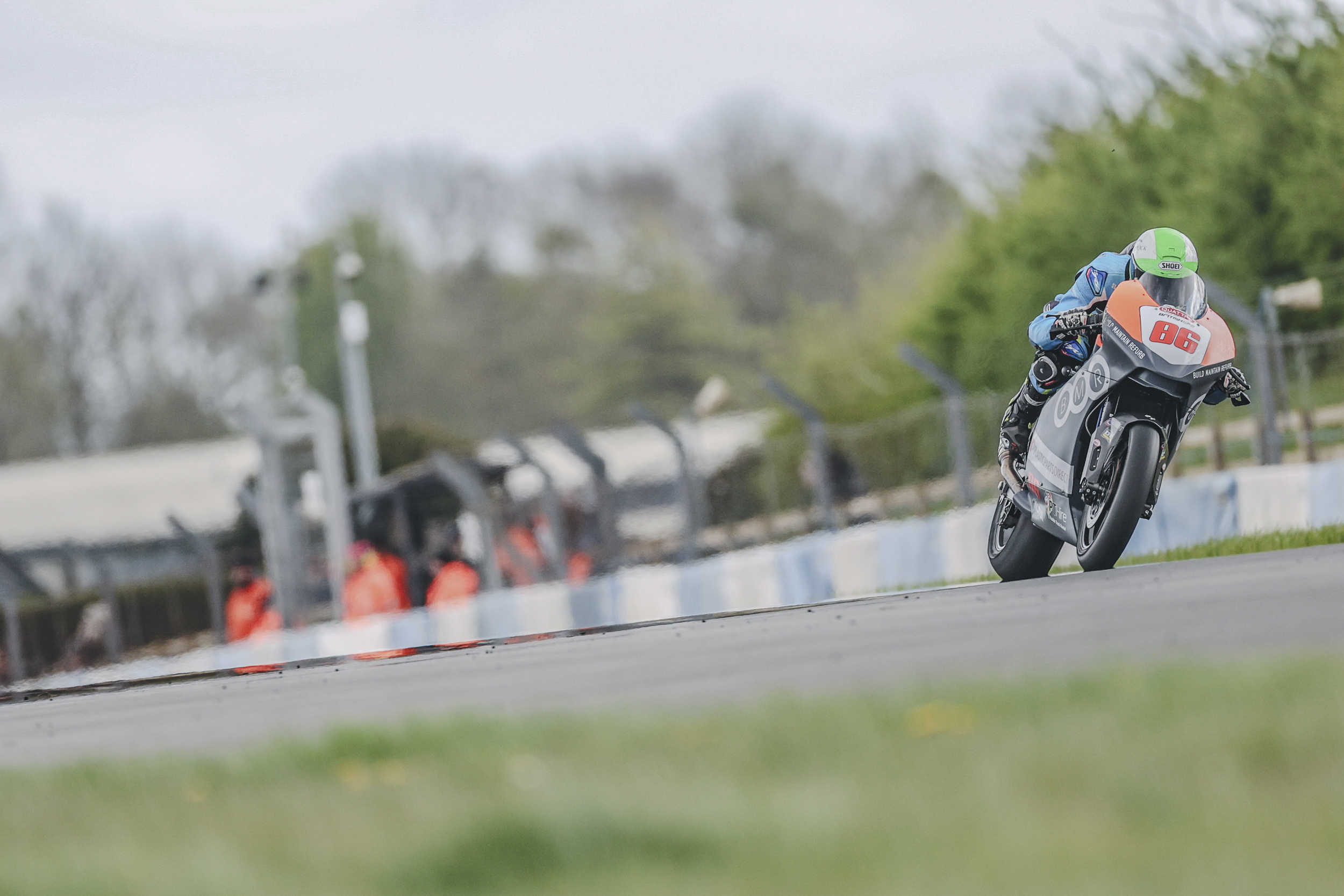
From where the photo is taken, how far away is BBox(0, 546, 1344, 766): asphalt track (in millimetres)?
5453

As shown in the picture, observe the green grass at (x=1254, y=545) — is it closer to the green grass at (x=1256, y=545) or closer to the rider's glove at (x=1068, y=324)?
the green grass at (x=1256, y=545)

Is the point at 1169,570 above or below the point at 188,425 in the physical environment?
below

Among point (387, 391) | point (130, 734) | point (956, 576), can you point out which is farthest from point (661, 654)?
point (387, 391)

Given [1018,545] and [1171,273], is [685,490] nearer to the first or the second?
[1018,545]

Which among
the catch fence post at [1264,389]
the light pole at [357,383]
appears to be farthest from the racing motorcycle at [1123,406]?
the light pole at [357,383]

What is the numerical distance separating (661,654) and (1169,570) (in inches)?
101

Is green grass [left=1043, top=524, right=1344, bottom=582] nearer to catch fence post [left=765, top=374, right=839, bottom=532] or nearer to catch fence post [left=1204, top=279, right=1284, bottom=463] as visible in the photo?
catch fence post [left=1204, top=279, right=1284, bottom=463]

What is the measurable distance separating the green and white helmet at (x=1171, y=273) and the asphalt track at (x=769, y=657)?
118 centimetres

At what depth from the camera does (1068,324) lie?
8.89m

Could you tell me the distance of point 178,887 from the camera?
Result: 304 centimetres

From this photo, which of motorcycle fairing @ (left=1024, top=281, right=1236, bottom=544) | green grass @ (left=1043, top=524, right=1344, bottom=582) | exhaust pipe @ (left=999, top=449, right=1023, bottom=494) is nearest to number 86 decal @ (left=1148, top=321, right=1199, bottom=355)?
motorcycle fairing @ (left=1024, top=281, right=1236, bottom=544)

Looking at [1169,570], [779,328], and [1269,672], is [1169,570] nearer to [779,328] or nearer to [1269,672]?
[1269,672]

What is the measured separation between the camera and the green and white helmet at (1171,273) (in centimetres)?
859

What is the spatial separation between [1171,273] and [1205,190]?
14.8 meters
